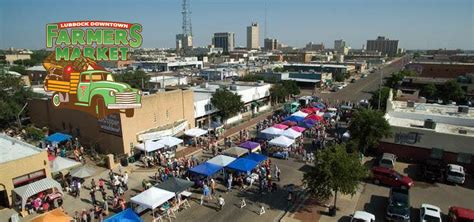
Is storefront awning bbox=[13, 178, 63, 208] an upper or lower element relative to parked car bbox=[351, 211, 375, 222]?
upper

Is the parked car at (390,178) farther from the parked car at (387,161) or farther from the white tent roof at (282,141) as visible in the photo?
the white tent roof at (282,141)

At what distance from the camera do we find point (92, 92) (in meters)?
20.3

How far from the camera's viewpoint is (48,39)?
64.1 ft

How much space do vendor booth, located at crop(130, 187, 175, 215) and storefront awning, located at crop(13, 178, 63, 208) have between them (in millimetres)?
5560

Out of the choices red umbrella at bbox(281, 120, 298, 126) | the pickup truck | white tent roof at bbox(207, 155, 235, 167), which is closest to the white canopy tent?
red umbrella at bbox(281, 120, 298, 126)

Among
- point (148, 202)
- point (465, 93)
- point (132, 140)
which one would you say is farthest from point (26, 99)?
point (465, 93)

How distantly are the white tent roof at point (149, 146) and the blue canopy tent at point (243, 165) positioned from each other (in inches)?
300

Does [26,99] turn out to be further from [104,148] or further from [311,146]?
[311,146]

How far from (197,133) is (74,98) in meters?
13.1

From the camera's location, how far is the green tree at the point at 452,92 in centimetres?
4900

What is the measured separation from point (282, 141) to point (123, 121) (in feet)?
45.4

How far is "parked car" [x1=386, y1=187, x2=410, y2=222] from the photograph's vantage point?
16.9 m

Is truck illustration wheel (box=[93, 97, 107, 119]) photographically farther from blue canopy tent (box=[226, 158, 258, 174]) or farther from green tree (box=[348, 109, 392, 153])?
green tree (box=[348, 109, 392, 153])

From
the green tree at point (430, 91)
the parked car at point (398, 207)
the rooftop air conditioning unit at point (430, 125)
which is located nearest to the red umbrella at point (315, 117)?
the rooftop air conditioning unit at point (430, 125)
